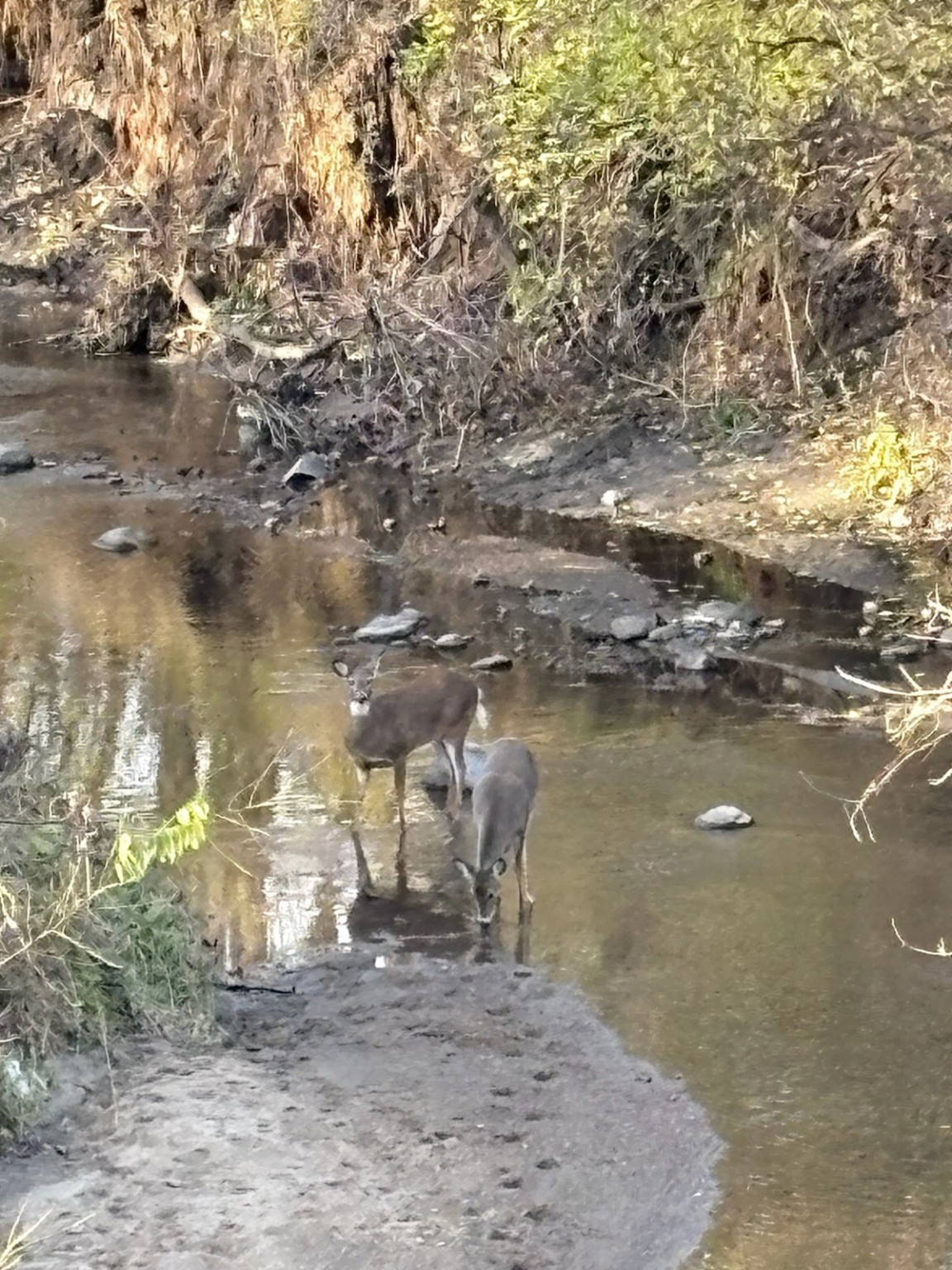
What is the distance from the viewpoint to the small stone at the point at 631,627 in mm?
12680

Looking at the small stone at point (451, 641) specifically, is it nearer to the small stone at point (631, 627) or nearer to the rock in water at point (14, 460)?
the small stone at point (631, 627)

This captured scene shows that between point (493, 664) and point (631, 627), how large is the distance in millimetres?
1197

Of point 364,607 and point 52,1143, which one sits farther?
point 364,607

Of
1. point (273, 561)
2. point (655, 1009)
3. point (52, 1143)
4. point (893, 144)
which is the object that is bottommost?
point (273, 561)

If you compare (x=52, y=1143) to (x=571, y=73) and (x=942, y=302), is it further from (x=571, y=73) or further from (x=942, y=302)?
(x=571, y=73)

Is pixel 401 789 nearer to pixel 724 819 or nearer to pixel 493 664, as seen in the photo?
pixel 724 819

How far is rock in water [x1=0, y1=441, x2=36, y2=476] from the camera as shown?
18.5 m

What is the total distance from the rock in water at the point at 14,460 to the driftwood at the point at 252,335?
2.97 metres

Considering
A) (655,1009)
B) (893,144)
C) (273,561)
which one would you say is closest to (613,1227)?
(655,1009)

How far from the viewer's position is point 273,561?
49.7ft

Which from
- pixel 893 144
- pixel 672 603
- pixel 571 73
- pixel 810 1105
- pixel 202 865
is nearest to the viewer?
pixel 810 1105

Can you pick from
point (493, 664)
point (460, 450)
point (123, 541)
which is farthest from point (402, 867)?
point (460, 450)

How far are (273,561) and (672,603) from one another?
3.74 meters

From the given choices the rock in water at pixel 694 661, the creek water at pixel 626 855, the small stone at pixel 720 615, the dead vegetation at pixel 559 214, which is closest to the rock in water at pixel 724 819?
the creek water at pixel 626 855
